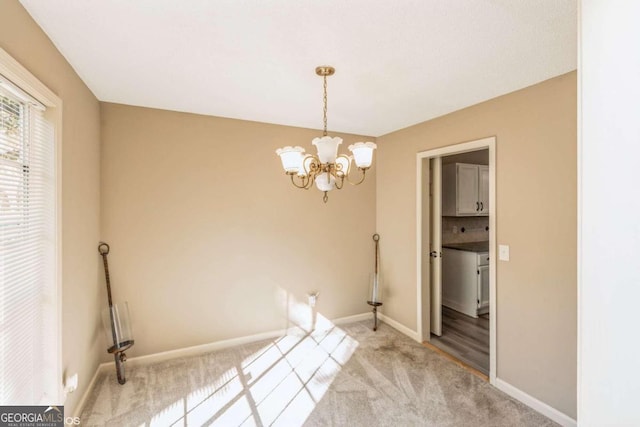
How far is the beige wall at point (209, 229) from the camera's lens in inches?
110

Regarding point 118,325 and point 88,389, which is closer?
point 88,389

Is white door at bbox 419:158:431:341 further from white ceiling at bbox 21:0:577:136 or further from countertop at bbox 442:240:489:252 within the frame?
countertop at bbox 442:240:489:252

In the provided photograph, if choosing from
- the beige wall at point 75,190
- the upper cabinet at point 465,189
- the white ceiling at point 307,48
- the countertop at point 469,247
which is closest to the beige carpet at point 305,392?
the beige wall at point 75,190

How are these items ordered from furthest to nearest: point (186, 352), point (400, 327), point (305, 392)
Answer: point (400, 327) < point (186, 352) < point (305, 392)

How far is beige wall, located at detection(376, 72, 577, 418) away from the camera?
2.10 meters

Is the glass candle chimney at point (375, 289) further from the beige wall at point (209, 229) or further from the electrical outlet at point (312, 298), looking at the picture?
the electrical outlet at point (312, 298)

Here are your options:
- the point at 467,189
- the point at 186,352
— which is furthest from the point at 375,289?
the point at 186,352

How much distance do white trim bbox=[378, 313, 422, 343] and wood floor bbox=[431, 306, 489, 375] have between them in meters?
0.20

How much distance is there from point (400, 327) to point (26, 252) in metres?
3.56

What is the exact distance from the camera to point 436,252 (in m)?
3.56

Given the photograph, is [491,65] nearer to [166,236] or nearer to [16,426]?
[166,236]

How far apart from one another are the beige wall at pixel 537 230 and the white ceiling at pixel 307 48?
214 millimetres

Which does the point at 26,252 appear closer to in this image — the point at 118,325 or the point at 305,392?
the point at 118,325

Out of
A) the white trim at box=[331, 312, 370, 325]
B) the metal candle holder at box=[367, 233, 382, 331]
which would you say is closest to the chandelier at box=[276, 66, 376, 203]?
the metal candle holder at box=[367, 233, 382, 331]
